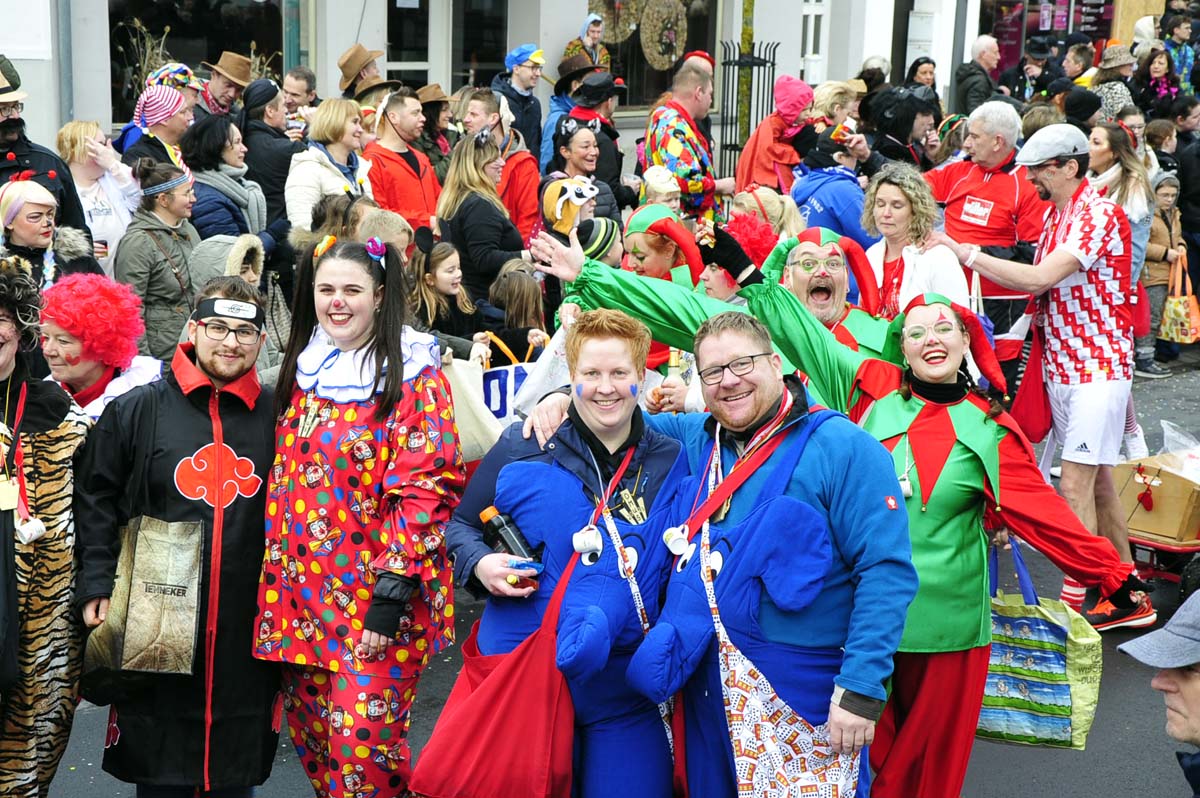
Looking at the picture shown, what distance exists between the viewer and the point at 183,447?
4.23 m

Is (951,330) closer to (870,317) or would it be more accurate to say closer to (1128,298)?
(870,317)

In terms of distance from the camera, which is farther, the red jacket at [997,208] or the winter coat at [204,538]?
the red jacket at [997,208]

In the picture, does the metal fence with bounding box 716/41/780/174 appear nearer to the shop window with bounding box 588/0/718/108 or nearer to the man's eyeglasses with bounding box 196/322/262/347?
the shop window with bounding box 588/0/718/108

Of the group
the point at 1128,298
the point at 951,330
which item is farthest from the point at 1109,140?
the point at 951,330

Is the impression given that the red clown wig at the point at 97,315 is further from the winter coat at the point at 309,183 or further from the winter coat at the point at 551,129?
the winter coat at the point at 551,129

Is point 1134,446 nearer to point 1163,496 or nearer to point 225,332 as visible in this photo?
point 1163,496

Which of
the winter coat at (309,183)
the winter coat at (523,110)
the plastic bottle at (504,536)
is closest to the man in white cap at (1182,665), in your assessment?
the plastic bottle at (504,536)

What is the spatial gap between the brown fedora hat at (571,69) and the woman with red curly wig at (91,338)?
9006mm

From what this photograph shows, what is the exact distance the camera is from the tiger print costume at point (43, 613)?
4.12 meters

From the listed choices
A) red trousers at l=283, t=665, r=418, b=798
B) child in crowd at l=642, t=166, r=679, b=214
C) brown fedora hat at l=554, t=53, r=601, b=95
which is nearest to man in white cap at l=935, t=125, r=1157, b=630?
child in crowd at l=642, t=166, r=679, b=214

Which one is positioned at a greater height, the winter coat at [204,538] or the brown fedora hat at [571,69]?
the brown fedora hat at [571,69]

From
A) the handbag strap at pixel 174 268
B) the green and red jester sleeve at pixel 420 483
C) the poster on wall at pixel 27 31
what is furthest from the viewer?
the poster on wall at pixel 27 31

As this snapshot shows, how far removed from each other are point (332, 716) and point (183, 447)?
0.92 metres

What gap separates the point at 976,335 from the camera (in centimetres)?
491
